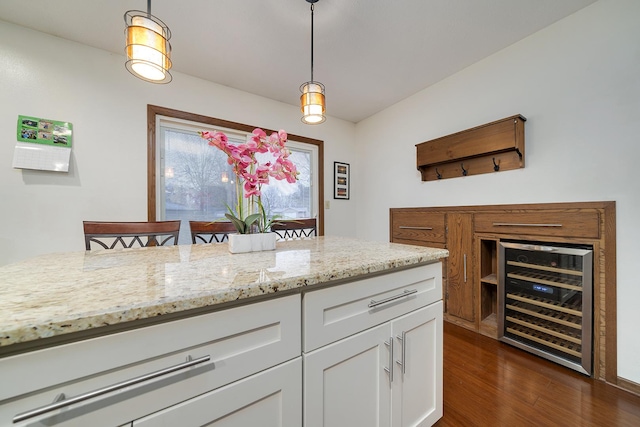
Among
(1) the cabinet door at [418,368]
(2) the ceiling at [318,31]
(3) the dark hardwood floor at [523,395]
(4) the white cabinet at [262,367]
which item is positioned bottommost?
(3) the dark hardwood floor at [523,395]

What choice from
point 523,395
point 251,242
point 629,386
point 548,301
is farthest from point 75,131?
point 629,386

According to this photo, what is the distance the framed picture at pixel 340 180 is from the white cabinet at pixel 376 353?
2456mm

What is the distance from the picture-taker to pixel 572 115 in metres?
1.71

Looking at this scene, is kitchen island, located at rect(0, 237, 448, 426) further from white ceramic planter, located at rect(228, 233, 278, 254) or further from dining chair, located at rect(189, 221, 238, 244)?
dining chair, located at rect(189, 221, 238, 244)

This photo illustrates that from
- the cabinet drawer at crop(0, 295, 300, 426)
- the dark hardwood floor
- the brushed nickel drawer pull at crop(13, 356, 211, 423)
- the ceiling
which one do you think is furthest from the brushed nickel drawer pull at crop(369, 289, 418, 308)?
the ceiling

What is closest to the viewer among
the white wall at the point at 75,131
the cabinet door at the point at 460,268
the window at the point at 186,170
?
the white wall at the point at 75,131

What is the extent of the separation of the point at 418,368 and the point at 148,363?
1.05 meters

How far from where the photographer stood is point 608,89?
1.56 metres

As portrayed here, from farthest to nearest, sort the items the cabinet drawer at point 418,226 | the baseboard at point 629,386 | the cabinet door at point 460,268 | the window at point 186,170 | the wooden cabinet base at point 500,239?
the cabinet drawer at point 418,226, the window at point 186,170, the cabinet door at point 460,268, the wooden cabinet base at point 500,239, the baseboard at point 629,386

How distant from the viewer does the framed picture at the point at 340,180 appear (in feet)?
11.5

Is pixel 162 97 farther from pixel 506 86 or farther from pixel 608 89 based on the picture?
pixel 608 89

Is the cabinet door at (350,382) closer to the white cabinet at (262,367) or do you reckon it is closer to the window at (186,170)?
the white cabinet at (262,367)

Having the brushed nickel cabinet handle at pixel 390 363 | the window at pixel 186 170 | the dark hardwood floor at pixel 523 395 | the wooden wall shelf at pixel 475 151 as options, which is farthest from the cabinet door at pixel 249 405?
the wooden wall shelf at pixel 475 151

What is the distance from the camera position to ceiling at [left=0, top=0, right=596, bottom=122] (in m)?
1.63
